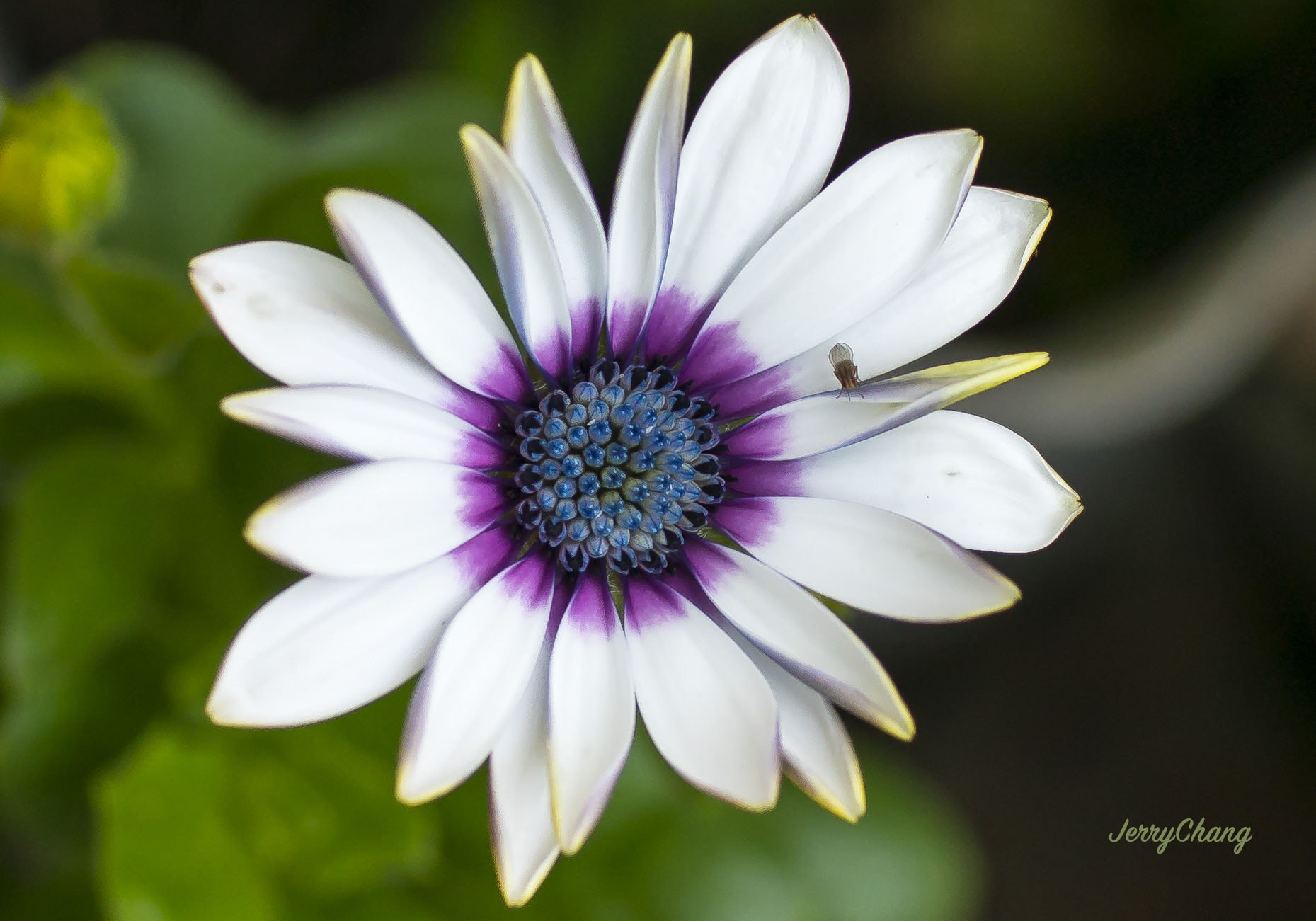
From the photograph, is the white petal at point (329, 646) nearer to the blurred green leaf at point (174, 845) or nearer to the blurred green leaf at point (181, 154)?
the blurred green leaf at point (174, 845)

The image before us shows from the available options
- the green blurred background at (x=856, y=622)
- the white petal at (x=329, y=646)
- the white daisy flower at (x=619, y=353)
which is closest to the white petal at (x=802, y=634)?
the white daisy flower at (x=619, y=353)

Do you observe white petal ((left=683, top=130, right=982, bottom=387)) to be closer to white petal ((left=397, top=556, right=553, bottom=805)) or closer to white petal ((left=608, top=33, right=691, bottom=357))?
white petal ((left=608, top=33, right=691, bottom=357))

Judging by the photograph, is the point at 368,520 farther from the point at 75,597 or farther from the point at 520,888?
the point at 75,597

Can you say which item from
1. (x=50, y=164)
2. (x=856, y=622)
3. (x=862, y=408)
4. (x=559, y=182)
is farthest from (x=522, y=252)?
(x=856, y=622)

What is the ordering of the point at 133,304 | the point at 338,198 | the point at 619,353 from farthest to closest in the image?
1. the point at 133,304
2. the point at 619,353
3. the point at 338,198

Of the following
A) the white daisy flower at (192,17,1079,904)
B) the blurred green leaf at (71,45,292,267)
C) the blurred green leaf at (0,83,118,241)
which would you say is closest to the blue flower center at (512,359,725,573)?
the white daisy flower at (192,17,1079,904)

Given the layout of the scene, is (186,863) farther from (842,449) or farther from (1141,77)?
→ (1141,77)
